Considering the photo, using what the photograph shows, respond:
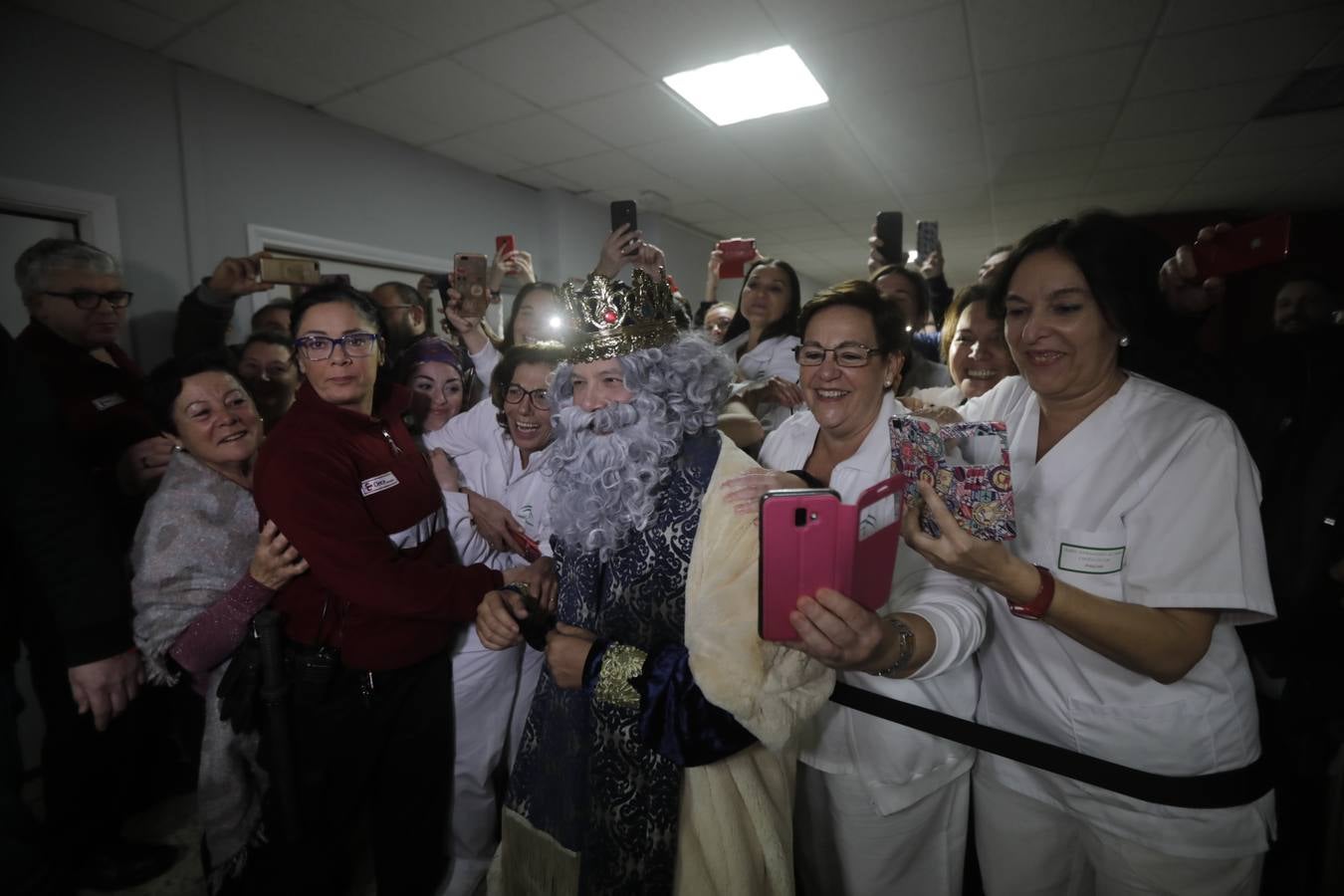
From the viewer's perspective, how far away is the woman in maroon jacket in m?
1.62

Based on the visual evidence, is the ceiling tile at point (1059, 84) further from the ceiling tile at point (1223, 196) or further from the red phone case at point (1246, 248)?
the ceiling tile at point (1223, 196)

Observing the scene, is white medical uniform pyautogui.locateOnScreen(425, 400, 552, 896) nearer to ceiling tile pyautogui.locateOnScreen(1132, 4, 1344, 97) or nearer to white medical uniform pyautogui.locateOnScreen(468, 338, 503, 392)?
white medical uniform pyautogui.locateOnScreen(468, 338, 503, 392)

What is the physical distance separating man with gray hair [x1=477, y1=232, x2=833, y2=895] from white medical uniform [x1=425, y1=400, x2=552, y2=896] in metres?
0.55

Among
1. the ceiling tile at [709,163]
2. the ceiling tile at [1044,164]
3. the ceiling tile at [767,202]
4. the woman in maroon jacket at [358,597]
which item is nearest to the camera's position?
the woman in maroon jacket at [358,597]

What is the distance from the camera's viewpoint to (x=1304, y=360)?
1.76m

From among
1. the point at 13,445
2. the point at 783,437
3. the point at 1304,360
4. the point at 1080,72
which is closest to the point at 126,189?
the point at 13,445

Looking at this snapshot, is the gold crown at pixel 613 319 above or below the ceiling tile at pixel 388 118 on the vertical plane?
below

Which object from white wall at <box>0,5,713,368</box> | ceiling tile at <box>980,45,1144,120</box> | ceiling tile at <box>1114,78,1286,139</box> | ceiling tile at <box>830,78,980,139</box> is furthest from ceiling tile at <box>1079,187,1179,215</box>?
white wall at <box>0,5,713,368</box>

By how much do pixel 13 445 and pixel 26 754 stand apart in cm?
285

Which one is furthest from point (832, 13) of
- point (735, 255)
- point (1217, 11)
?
point (1217, 11)

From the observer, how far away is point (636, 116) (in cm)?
461

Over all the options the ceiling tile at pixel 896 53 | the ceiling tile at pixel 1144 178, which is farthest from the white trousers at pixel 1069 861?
the ceiling tile at pixel 1144 178

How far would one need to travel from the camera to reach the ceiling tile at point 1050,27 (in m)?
Result: 3.20

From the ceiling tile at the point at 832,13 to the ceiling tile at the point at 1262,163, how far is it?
16.3 feet
